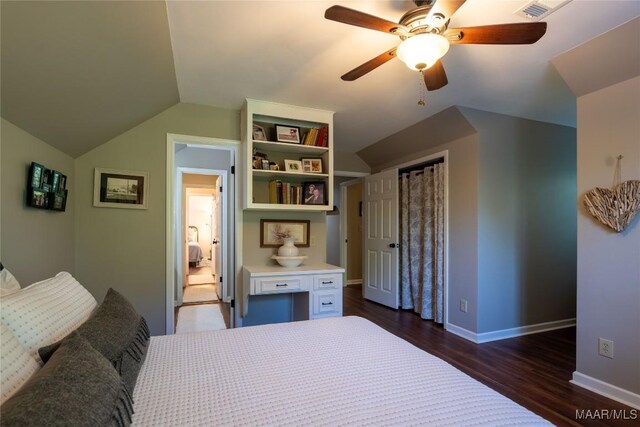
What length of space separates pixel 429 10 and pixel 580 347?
255 centimetres

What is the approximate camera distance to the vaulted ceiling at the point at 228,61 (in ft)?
4.93

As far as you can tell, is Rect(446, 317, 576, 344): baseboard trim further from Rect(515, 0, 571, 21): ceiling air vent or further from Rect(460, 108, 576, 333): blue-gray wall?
Rect(515, 0, 571, 21): ceiling air vent

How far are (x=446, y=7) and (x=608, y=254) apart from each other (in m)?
2.00

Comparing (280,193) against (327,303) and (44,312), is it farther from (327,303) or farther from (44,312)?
(44,312)

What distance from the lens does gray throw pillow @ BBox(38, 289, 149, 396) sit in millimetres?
1002

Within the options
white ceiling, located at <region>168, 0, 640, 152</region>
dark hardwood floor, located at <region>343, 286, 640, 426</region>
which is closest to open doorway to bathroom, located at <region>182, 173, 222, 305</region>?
white ceiling, located at <region>168, 0, 640, 152</region>

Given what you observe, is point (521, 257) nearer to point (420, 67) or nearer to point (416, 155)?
point (416, 155)

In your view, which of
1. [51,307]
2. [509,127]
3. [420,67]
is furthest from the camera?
[509,127]

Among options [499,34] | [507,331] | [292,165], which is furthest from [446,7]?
[507,331]

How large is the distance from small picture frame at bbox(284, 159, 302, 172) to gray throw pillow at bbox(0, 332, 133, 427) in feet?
7.80

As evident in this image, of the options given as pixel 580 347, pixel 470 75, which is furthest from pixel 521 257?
pixel 470 75

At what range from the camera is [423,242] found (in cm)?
399

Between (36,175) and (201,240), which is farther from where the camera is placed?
(201,240)

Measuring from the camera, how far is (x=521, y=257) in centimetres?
333
